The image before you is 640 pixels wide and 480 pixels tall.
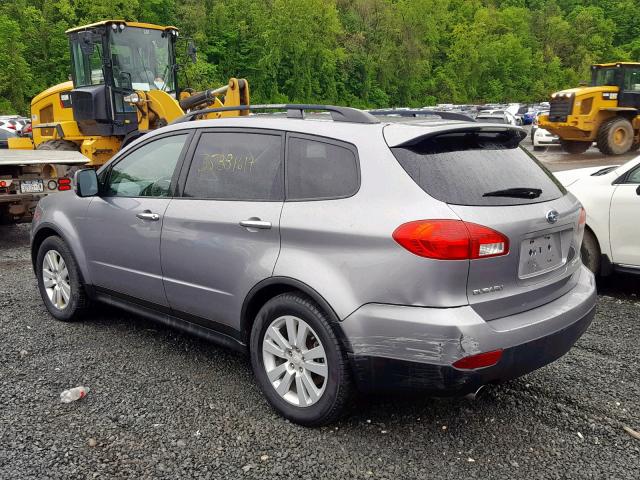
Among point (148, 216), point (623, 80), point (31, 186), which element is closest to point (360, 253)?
point (148, 216)

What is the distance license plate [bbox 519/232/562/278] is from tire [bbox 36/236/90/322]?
11.1 ft

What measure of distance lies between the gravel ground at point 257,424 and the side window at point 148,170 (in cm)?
116

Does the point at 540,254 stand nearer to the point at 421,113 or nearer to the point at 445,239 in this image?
the point at 445,239

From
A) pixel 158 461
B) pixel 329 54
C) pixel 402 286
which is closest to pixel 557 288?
pixel 402 286

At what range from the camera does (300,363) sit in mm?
3268

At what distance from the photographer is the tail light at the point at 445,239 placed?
279cm

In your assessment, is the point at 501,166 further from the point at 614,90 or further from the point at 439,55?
the point at 439,55

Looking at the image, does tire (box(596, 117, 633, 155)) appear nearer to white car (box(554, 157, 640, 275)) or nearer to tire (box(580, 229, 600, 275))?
white car (box(554, 157, 640, 275))

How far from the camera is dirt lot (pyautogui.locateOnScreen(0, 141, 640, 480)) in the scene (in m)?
2.96

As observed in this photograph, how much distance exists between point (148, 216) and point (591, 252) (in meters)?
4.08

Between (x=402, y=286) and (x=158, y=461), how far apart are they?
1.48 metres

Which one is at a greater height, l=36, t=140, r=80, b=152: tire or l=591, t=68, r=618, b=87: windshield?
l=591, t=68, r=618, b=87: windshield

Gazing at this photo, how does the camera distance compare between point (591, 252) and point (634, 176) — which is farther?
point (591, 252)

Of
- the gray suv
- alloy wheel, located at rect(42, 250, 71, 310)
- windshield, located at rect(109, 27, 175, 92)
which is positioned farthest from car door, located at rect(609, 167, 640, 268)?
windshield, located at rect(109, 27, 175, 92)
